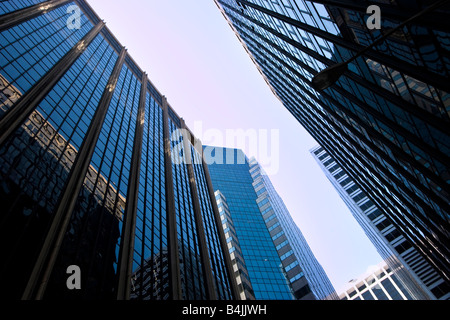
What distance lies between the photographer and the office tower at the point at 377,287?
115 m

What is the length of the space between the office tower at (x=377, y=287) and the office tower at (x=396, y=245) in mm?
22761

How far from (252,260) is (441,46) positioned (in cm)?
7020

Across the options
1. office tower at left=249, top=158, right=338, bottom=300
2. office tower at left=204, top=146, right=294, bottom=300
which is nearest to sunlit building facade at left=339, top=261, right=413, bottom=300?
office tower at left=249, top=158, right=338, bottom=300

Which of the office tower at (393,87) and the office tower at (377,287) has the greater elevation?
the office tower at (377,287)

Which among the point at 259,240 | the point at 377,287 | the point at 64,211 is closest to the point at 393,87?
the point at 64,211

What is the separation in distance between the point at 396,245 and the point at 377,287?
53796mm

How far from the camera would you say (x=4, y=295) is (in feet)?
54.5

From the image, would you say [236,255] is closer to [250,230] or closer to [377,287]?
[250,230]

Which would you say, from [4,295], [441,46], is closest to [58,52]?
[4,295]

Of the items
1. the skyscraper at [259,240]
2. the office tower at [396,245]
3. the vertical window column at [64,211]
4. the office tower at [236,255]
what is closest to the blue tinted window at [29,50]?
the vertical window column at [64,211]

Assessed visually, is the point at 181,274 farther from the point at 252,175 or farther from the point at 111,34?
the point at 252,175

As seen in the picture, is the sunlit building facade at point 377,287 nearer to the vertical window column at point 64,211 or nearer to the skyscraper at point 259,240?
the skyscraper at point 259,240

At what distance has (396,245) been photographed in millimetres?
76562

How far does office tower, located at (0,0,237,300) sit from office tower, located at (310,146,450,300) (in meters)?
35.7
